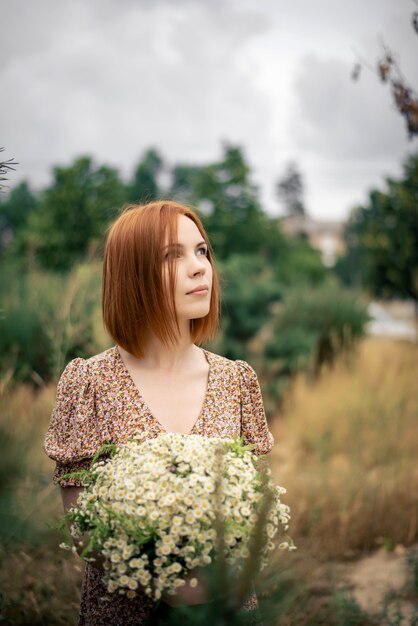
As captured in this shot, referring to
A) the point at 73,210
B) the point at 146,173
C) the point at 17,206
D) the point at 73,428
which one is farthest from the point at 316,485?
the point at 17,206

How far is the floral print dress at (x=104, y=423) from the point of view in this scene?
4.98ft

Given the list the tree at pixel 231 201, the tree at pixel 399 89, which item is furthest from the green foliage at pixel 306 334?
the tree at pixel 231 201

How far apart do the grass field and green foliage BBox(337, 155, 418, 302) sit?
4.77m

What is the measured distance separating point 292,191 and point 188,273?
4892 centimetres

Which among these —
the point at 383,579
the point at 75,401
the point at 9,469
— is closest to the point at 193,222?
the point at 75,401

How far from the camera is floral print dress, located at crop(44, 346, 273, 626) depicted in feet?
4.98

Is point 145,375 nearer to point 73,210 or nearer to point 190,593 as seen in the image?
point 190,593

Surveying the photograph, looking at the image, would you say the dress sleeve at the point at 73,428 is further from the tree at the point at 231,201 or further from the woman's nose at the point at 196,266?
the tree at the point at 231,201

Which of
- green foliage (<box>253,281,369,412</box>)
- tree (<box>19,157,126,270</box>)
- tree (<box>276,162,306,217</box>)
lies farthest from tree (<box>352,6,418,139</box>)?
tree (<box>276,162,306,217</box>)

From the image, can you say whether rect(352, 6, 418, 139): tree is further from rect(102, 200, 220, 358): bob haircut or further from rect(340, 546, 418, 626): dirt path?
rect(340, 546, 418, 626): dirt path

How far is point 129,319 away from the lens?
63.7 inches

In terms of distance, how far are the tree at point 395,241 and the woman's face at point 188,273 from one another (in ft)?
34.1

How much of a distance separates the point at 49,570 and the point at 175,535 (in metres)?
1.79

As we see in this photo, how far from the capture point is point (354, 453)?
16.4 ft
